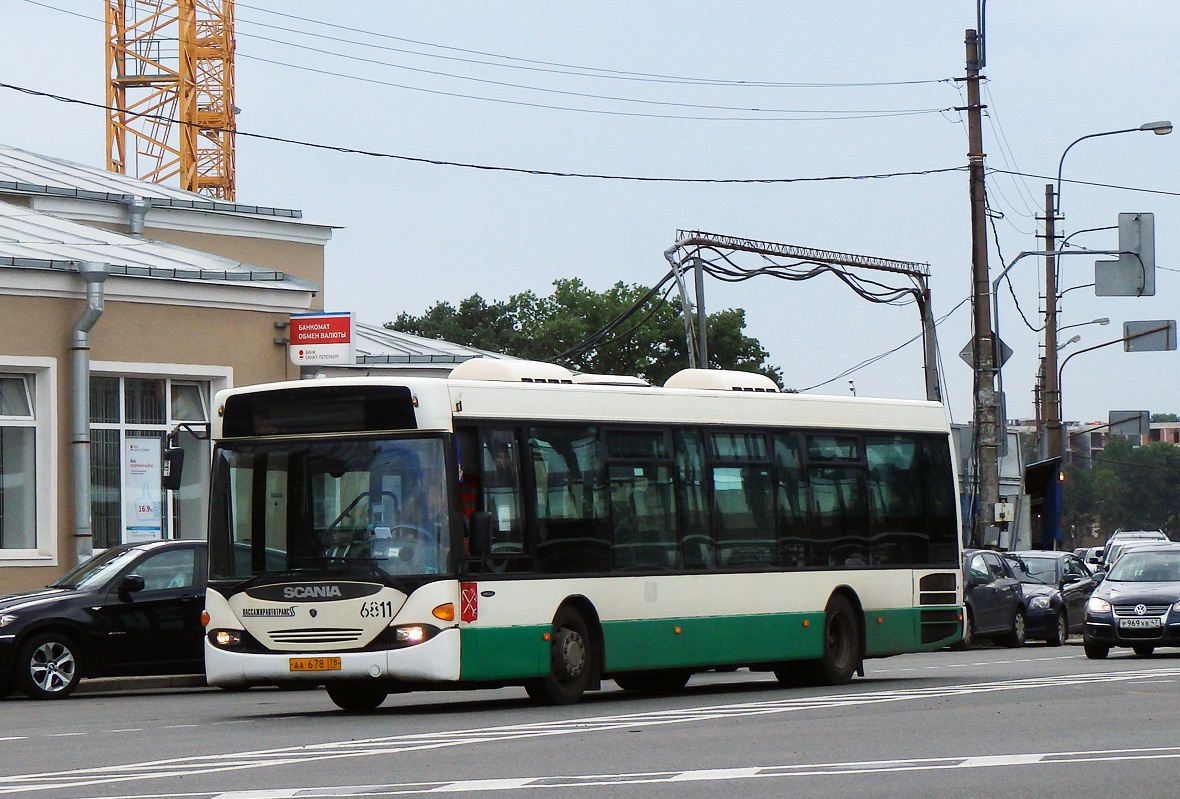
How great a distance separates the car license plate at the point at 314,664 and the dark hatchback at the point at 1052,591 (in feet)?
59.0

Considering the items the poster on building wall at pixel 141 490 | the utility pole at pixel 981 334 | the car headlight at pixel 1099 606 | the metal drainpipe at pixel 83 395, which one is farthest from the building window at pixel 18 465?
the utility pole at pixel 981 334

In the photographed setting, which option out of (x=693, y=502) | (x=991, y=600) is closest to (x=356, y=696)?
(x=693, y=502)

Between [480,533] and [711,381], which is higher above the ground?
[711,381]

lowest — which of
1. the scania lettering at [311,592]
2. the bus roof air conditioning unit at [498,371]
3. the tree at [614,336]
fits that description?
the scania lettering at [311,592]

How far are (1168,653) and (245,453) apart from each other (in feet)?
49.4

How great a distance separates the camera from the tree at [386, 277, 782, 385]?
87688 millimetres

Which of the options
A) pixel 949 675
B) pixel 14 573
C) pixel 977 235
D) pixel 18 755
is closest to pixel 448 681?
pixel 18 755

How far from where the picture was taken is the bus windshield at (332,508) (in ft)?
52.4

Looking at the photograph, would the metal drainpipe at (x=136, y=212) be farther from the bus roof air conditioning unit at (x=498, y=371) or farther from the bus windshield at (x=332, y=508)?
the bus windshield at (x=332, y=508)

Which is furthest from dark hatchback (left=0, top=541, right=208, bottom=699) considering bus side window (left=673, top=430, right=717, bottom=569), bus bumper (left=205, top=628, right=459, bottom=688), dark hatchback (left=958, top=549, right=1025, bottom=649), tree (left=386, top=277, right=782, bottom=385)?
tree (left=386, top=277, right=782, bottom=385)

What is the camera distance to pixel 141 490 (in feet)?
90.3

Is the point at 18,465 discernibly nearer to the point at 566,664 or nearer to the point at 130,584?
the point at 130,584

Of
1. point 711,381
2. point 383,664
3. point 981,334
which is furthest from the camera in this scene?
point 981,334

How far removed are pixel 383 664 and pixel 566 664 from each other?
5.95ft
